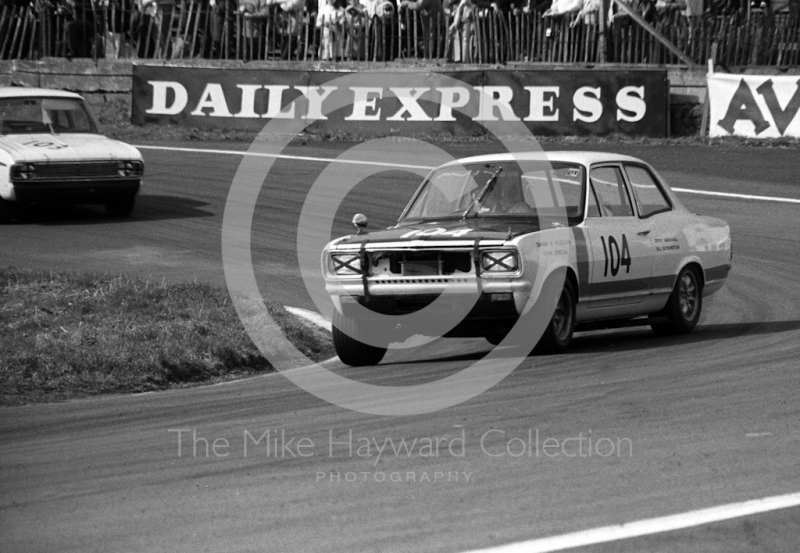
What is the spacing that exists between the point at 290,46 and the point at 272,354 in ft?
55.9

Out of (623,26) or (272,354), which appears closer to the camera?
(272,354)

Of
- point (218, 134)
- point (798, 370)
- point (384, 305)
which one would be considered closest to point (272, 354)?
point (384, 305)

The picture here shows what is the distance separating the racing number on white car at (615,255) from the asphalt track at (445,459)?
23.9 inches

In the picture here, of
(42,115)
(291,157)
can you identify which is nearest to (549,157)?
(42,115)

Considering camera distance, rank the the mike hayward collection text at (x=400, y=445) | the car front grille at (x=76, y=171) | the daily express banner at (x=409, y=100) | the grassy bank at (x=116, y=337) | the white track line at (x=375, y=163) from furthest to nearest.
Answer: the daily express banner at (x=409, y=100) → the white track line at (x=375, y=163) → the car front grille at (x=76, y=171) → the grassy bank at (x=116, y=337) → the the mike hayward collection text at (x=400, y=445)

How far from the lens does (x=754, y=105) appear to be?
2202 cm

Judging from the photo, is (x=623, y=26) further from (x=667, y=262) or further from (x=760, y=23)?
(x=667, y=262)

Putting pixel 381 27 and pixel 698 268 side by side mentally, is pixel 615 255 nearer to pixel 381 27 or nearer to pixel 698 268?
pixel 698 268

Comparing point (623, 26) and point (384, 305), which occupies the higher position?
point (623, 26)

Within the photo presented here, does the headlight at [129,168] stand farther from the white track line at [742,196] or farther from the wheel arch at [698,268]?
the wheel arch at [698,268]

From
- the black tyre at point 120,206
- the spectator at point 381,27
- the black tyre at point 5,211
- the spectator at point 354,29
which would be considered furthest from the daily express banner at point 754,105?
the black tyre at point 5,211

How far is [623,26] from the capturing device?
78.5 feet

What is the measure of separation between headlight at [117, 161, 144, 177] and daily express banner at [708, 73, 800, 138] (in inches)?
439

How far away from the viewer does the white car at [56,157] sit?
51.0ft
